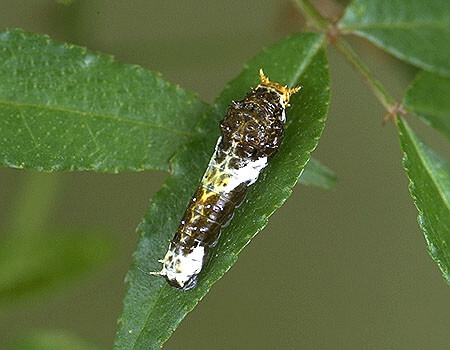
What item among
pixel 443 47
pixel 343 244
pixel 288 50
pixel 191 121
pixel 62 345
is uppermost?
pixel 443 47

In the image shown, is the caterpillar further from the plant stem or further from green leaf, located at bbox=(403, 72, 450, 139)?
green leaf, located at bbox=(403, 72, 450, 139)

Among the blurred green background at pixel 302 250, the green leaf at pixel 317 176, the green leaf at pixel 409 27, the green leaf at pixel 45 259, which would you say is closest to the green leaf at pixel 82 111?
the green leaf at pixel 317 176

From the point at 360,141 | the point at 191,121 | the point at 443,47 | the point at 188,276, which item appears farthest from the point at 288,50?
the point at 360,141

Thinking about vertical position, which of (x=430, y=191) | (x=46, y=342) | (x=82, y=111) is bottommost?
(x=46, y=342)

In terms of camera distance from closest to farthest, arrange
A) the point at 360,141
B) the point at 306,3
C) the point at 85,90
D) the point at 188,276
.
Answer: the point at 188,276 < the point at 85,90 < the point at 306,3 < the point at 360,141

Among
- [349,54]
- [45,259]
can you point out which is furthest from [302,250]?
[349,54]

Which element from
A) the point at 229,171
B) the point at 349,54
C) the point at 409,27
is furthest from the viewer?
the point at 409,27

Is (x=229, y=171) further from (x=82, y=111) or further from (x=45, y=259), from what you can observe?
(x=45, y=259)

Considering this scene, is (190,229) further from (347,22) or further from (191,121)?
(347,22)
